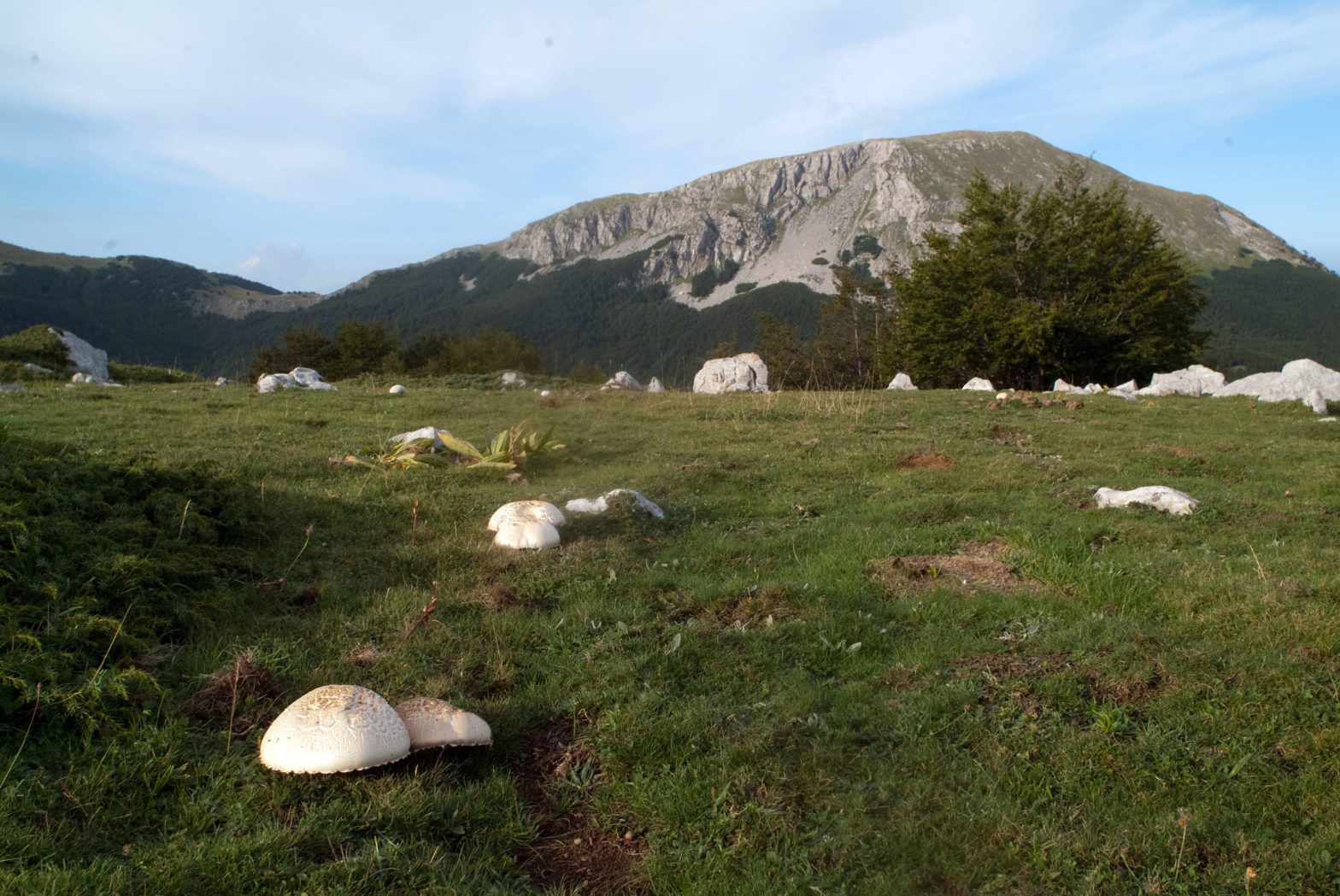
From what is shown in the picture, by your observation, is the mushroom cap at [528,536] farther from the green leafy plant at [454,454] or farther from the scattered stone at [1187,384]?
the scattered stone at [1187,384]

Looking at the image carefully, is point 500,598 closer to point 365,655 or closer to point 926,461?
point 365,655

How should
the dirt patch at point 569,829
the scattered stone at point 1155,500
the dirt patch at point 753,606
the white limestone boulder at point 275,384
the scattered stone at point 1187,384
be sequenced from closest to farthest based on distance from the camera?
the dirt patch at point 569,829 < the dirt patch at point 753,606 < the scattered stone at point 1155,500 < the white limestone boulder at point 275,384 < the scattered stone at point 1187,384

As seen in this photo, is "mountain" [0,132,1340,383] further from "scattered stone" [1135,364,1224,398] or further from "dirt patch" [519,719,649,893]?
"dirt patch" [519,719,649,893]

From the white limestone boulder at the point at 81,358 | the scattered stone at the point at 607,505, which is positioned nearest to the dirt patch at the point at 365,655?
the scattered stone at the point at 607,505

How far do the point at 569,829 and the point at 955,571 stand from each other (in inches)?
160

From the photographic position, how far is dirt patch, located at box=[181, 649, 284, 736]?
3.98 m

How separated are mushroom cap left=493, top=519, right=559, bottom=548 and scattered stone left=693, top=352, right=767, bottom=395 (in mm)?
19012

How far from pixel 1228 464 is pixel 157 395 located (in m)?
19.1

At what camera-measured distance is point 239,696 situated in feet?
13.5

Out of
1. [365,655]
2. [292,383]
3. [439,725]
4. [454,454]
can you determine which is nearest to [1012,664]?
[439,725]

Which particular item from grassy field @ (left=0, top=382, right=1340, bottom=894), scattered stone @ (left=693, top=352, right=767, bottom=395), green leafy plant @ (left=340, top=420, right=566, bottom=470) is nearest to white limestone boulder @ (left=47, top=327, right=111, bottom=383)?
green leafy plant @ (left=340, top=420, right=566, bottom=470)

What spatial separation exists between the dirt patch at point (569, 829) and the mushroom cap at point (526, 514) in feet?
9.82

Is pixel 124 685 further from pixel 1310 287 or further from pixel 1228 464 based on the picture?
pixel 1310 287

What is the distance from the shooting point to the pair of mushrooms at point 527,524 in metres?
6.86
